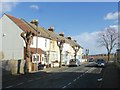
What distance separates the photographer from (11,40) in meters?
51.0

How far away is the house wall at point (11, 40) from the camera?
1982 inches

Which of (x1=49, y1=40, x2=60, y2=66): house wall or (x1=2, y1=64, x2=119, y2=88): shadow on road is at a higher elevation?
(x1=49, y1=40, x2=60, y2=66): house wall

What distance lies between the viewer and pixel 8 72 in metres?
34.5

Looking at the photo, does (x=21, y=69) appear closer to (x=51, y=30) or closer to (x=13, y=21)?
(x=13, y=21)

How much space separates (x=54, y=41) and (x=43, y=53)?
39.7 ft

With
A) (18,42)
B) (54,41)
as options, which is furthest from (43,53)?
(54,41)

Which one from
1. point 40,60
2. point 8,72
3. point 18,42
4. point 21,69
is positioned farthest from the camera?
point 40,60

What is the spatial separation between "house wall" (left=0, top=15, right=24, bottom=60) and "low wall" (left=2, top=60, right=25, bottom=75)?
39.4ft

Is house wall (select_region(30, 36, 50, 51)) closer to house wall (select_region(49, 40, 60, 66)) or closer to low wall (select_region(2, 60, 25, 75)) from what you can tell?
house wall (select_region(49, 40, 60, 66))

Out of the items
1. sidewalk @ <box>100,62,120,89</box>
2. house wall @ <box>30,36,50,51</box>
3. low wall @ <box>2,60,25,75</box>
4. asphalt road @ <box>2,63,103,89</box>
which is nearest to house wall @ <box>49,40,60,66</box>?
house wall @ <box>30,36,50,51</box>

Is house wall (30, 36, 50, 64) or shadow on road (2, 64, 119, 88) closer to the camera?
shadow on road (2, 64, 119, 88)

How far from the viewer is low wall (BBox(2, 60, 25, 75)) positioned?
34.6m

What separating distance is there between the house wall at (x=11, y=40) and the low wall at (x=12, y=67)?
39.4ft

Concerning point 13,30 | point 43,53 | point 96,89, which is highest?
point 13,30
